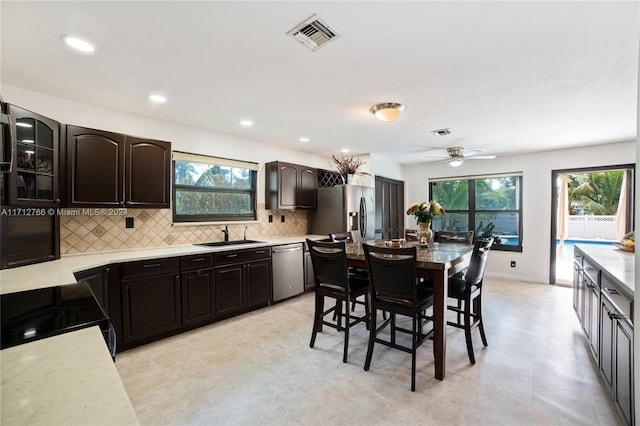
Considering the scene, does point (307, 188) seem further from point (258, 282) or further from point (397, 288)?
point (397, 288)

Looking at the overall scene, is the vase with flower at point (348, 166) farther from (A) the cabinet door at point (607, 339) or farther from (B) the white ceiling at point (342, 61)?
(A) the cabinet door at point (607, 339)

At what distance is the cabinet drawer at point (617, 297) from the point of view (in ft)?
5.32

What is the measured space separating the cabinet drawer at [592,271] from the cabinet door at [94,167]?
14.3ft

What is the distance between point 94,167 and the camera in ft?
9.00

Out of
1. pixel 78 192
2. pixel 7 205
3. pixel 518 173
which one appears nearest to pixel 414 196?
pixel 518 173

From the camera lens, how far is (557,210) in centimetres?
513

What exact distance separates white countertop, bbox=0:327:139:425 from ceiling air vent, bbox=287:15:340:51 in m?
1.82

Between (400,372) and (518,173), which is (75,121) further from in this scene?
(518,173)

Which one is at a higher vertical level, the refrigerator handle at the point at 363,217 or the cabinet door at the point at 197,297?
the refrigerator handle at the point at 363,217

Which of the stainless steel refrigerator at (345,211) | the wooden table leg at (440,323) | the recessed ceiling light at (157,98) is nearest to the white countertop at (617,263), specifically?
the wooden table leg at (440,323)

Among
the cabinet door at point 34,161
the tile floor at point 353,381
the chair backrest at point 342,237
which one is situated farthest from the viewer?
the chair backrest at point 342,237

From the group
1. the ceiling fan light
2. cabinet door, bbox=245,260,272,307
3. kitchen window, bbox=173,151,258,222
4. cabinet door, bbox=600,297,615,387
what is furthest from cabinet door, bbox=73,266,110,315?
cabinet door, bbox=600,297,615,387

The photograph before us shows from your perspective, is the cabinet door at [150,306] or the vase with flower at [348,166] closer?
the cabinet door at [150,306]

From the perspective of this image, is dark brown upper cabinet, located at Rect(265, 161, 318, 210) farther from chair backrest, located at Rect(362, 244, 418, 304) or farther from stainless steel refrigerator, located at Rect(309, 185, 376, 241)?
chair backrest, located at Rect(362, 244, 418, 304)
